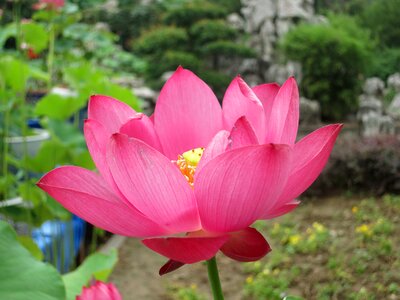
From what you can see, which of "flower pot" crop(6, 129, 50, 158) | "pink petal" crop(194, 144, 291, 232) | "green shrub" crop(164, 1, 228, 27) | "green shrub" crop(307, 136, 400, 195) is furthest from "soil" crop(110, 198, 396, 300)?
"green shrub" crop(164, 1, 228, 27)

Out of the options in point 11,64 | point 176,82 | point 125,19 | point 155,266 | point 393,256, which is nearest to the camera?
point 176,82

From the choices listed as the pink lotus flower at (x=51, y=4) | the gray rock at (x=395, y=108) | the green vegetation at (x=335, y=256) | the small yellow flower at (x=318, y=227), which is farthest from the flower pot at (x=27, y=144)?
the gray rock at (x=395, y=108)

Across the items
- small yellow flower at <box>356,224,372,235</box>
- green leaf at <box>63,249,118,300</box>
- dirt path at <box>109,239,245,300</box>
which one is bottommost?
dirt path at <box>109,239,245,300</box>

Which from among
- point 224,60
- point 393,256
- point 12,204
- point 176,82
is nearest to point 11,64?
point 12,204

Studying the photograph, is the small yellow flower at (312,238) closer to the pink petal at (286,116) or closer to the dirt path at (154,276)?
the dirt path at (154,276)

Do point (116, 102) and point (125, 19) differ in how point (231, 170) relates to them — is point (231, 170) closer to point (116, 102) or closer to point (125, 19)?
point (116, 102)

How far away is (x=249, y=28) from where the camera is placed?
956 cm

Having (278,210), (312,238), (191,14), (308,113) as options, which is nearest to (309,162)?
(278,210)

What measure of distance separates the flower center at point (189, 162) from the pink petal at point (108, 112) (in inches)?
1.6

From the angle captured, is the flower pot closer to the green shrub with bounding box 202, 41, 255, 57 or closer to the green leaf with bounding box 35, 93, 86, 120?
the green leaf with bounding box 35, 93, 86, 120

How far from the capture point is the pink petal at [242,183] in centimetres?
24

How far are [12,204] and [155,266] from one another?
1.19 metres

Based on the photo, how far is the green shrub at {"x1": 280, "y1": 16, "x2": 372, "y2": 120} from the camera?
7.48 metres

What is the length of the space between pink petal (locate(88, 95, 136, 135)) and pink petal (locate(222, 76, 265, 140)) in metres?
0.06
